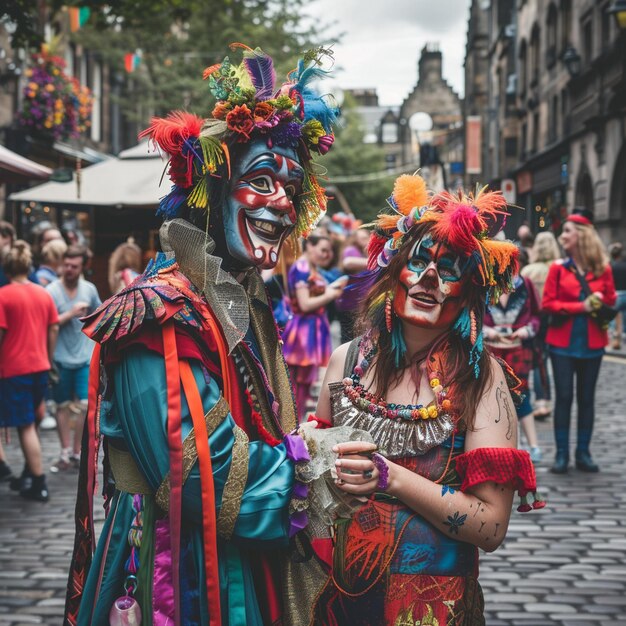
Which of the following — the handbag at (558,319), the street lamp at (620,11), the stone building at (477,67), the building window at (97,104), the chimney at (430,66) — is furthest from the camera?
the chimney at (430,66)

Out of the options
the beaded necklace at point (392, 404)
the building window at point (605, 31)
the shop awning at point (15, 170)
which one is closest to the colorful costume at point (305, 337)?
the shop awning at point (15, 170)

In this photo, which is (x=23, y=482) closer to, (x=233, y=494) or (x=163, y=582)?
(x=163, y=582)

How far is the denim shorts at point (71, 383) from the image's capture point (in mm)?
7523

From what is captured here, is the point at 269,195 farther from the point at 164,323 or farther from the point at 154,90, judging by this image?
the point at 154,90

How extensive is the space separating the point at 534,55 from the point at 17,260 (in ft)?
94.9

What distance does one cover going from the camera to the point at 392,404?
2.48 m

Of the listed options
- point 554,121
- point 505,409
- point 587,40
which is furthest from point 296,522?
point 554,121

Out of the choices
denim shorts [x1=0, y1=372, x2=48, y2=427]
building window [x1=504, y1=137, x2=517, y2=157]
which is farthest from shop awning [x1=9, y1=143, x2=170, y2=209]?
building window [x1=504, y1=137, x2=517, y2=157]

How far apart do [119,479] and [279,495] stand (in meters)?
Answer: 0.39

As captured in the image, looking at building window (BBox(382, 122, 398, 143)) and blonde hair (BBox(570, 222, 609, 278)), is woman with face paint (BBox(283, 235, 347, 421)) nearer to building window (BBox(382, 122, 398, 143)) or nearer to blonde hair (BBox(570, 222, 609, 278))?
blonde hair (BBox(570, 222, 609, 278))

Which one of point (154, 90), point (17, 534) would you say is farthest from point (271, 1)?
point (17, 534)

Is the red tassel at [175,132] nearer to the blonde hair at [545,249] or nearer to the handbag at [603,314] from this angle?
the handbag at [603,314]

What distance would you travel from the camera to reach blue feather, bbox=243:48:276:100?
92.4 inches

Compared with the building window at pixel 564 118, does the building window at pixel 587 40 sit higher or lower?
higher
